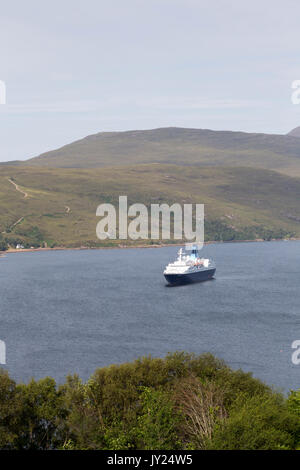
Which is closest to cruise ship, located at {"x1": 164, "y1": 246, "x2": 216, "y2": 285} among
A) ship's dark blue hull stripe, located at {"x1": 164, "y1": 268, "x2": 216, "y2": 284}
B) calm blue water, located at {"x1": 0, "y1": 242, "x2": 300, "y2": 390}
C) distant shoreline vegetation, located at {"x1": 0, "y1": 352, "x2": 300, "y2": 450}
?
ship's dark blue hull stripe, located at {"x1": 164, "y1": 268, "x2": 216, "y2": 284}

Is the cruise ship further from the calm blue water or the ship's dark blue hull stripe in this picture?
the calm blue water

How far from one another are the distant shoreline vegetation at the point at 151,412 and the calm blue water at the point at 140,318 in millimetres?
23475

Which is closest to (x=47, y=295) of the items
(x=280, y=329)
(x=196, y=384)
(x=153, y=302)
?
(x=153, y=302)

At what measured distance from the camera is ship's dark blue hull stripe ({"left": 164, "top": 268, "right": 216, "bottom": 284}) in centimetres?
14812

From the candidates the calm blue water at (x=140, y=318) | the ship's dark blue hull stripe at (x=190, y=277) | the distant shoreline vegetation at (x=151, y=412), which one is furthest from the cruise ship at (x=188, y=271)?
the distant shoreline vegetation at (x=151, y=412)

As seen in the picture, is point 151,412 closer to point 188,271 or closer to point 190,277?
point 190,277

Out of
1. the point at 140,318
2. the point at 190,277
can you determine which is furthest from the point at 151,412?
the point at 190,277

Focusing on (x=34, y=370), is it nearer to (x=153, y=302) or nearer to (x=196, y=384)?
(x=196, y=384)

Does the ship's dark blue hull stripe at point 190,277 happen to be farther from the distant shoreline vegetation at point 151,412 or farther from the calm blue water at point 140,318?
the distant shoreline vegetation at point 151,412

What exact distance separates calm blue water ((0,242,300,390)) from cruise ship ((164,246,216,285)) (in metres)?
3.01

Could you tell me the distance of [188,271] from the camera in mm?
155000

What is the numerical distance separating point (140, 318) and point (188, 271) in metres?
49.9
